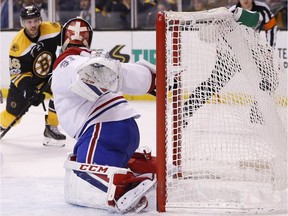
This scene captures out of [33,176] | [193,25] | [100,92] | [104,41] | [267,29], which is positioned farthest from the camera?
[104,41]

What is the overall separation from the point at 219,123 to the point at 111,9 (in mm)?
4522

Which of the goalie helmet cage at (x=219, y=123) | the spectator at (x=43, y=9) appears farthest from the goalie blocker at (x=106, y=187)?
the spectator at (x=43, y=9)

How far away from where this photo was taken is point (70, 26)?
3.08 meters

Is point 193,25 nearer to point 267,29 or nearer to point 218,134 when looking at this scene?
Result: point 218,134

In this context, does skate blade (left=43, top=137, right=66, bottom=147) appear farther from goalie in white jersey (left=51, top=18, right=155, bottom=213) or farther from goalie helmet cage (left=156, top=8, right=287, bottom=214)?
goalie helmet cage (left=156, top=8, right=287, bottom=214)

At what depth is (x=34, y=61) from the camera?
4.64 m

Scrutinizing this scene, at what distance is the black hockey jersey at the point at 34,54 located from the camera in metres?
4.61

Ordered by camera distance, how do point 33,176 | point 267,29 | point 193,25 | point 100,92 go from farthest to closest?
point 267,29 < point 33,176 < point 193,25 < point 100,92

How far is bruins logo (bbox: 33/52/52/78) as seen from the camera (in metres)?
4.64

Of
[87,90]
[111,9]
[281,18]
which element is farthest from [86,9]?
[87,90]

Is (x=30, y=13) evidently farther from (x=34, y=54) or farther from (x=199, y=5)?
(x=199, y=5)

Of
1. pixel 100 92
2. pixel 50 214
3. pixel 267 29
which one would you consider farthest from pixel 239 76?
pixel 267 29

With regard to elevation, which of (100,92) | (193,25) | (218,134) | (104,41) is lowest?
(104,41)

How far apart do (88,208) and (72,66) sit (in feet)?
1.74
